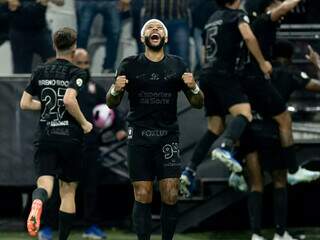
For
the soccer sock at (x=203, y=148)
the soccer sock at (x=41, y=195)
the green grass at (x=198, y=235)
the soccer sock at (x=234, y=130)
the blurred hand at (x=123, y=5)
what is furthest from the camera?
the blurred hand at (x=123, y=5)

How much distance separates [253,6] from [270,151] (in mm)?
2059

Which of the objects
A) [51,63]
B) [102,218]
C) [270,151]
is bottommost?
[102,218]

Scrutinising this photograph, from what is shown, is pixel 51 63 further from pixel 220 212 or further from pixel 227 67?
pixel 220 212

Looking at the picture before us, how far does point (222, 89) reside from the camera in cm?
1327

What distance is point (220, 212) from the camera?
1525 cm

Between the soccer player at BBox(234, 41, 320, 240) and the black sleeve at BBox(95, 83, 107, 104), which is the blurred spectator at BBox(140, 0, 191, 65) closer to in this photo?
the black sleeve at BBox(95, 83, 107, 104)

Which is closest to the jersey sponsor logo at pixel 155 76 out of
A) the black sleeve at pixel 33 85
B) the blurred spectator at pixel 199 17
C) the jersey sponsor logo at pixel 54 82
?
the jersey sponsor logo at pixel 54 82

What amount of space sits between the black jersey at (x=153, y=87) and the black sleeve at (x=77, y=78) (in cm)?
68

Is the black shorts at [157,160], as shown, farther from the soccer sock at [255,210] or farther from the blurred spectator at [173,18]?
the blurred spectator at [173,18]

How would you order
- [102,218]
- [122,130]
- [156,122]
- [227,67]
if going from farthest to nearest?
1. [102,218]
2. [122,130]
3. [227,67]
4. [156,122]

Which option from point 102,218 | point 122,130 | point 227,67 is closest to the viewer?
point 227,67

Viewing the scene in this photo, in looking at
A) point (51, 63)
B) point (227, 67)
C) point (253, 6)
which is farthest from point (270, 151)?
point (51, 63)

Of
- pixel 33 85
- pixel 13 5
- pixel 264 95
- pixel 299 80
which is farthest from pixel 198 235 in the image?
pixel 13 5

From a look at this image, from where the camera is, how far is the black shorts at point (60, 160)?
1213 centimetres
